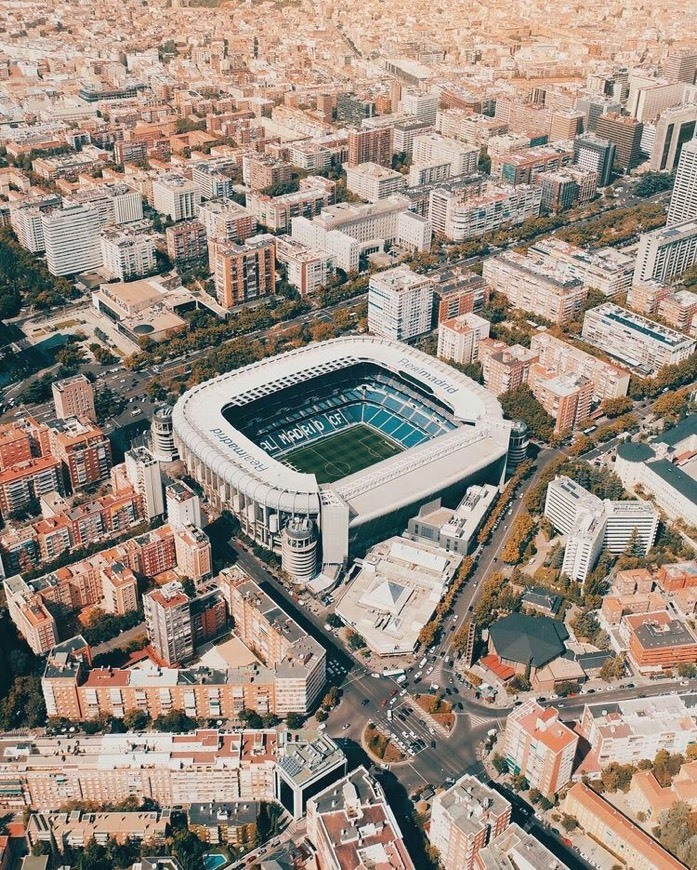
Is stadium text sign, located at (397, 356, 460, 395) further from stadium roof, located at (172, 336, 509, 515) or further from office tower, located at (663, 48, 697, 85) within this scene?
office tower, located at (663, 48, 697, 85)

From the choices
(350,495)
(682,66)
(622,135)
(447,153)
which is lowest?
(350,495)

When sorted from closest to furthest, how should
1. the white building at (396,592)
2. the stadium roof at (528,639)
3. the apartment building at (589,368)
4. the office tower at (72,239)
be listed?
the stadium roof at (528,639)
the white building at (396,592)
the apartment building at (589,368)
the office tower at (72,239)

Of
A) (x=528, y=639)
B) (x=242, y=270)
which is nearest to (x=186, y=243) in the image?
(x=242, y=270)

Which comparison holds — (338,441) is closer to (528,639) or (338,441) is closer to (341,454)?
(341,454)

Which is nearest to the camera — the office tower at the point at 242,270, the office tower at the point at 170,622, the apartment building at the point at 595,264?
the office tower at the point at 170,622

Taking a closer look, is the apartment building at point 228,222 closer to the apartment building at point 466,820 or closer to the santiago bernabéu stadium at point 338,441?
the santiago bernabéu stadium at point 338,441

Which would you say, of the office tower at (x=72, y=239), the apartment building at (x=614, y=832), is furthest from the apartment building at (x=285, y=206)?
the apartment building at (x=614, y=832)

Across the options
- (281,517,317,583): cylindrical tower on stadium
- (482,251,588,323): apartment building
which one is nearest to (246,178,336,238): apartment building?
(482,251,588,323): apartment building

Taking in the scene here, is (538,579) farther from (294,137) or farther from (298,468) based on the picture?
(294,137)
